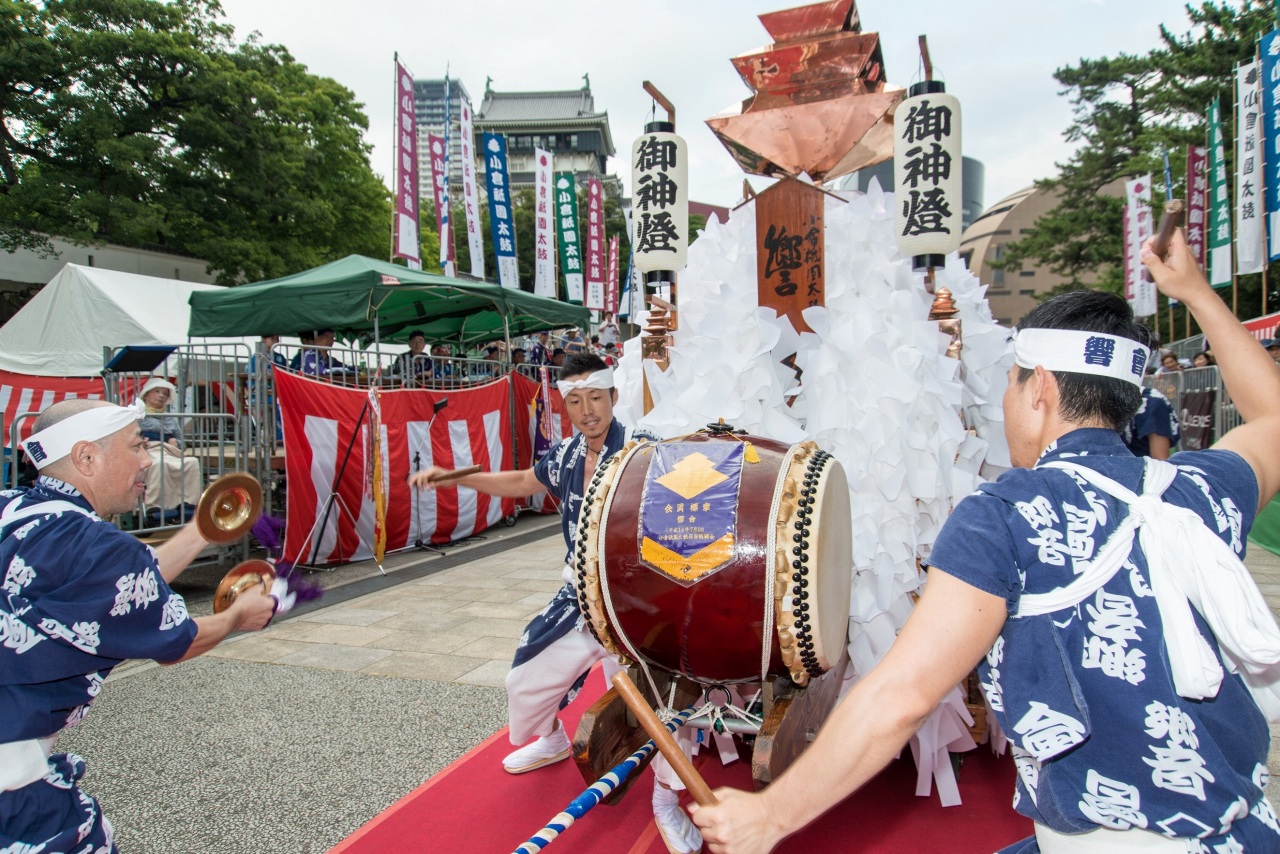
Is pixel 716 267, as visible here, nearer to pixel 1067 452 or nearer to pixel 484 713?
pixel 1067 452

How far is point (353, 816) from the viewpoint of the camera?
2.53 meters

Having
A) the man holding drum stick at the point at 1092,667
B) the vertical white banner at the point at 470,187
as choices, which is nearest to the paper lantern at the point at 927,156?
the man holding drum stick at the point at 1092,667

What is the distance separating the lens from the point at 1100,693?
3.20ft

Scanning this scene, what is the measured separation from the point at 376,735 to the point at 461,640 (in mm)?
1312

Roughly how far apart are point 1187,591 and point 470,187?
12378 mm

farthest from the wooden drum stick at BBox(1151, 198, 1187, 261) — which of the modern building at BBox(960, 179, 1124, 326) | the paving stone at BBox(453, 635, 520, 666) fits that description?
the modern building at BBox(960, 179, 1124, 326)

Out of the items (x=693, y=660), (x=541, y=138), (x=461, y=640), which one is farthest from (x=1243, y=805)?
(x=541, y=138)

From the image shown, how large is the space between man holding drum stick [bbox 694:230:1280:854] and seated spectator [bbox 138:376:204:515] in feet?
17.6

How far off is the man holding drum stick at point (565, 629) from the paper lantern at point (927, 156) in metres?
1.33

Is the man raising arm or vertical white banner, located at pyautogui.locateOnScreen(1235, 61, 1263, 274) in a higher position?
vertical white banner, located at pyautogui.locateOnScreen(1235, 61, 1263, 274)

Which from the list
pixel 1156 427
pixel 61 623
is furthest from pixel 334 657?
pixel 1156 427

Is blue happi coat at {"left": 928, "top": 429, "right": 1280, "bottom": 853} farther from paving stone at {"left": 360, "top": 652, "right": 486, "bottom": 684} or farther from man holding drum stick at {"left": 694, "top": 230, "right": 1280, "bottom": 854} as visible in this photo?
paving stone at {"left": 360, "top": 652, "right": 486, "bottom": 684}

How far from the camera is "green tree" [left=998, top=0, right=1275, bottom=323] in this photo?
14930 millimetres

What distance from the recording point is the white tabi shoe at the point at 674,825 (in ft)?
7.18
